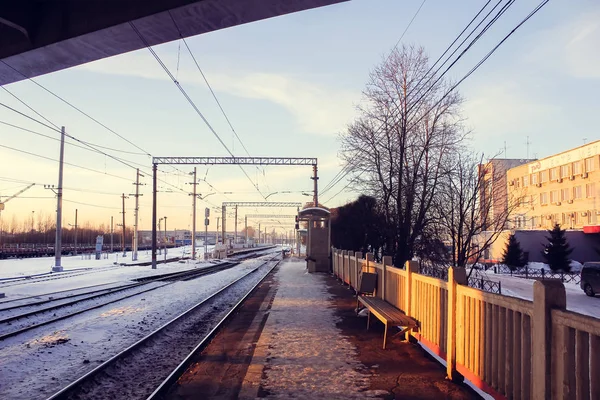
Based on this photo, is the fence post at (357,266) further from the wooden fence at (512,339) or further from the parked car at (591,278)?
the parked car at (591,278)

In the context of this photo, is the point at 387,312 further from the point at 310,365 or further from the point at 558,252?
the point at 558,252

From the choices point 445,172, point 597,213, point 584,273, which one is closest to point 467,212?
point 445,172

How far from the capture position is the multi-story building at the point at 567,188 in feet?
163

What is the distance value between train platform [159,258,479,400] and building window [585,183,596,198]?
46.9m

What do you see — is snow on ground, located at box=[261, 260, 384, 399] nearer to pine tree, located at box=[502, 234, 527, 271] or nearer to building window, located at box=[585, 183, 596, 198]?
pine tree, located at box=[502, 234, 527, 271]

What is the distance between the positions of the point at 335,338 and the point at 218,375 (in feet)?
10.6

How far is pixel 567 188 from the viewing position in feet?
179

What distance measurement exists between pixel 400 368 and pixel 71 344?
6.54 metres

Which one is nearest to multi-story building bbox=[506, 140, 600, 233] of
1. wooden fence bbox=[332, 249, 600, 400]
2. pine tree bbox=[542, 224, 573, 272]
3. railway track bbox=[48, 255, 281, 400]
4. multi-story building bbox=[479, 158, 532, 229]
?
pine tree bbox=[542, 224, 573, 272]

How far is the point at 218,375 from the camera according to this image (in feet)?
24.2

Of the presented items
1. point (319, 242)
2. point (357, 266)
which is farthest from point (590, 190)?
point (357, 266)

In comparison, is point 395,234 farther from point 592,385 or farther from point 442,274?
point 592,385

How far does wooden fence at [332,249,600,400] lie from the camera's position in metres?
3.76

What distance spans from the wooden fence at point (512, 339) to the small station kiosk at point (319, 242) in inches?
831
